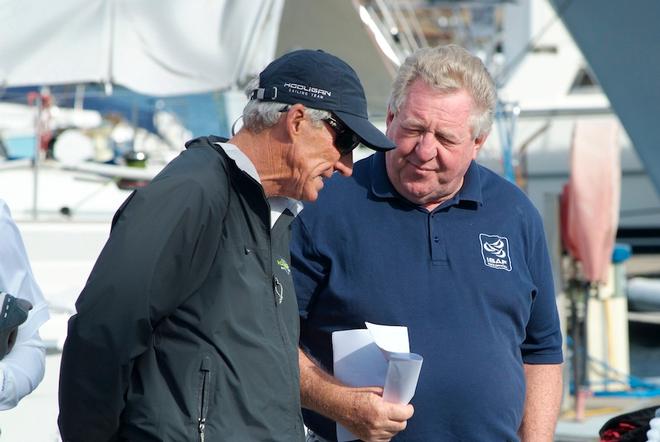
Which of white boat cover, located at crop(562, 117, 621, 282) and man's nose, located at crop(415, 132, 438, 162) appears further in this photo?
white boat cover, located at crop(562, 117, 621, 282)

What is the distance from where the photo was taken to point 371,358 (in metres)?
2.64

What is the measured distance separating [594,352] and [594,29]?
8.40 feet

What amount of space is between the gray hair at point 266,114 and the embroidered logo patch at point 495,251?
2.46 feet

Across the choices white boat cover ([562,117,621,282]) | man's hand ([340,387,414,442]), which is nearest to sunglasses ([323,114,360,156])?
man's hand ([340,387,414,442])

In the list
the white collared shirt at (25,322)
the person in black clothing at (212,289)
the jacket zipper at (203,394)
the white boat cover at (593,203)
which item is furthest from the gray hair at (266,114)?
the white boat cover at (593,203)

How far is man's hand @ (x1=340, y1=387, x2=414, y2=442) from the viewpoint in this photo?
2465mm

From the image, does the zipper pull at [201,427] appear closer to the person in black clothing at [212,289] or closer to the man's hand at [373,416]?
the person in black clothing at [212,289]

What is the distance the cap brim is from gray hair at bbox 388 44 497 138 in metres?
0.50

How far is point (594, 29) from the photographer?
6.27m

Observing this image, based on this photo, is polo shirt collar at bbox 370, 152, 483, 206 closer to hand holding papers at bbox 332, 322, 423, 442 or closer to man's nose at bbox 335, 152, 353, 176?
hand holding papers at bbox 332, 322, 423, 442

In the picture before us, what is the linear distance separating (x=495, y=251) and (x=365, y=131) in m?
0.70

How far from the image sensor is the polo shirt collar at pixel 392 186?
2801 mm

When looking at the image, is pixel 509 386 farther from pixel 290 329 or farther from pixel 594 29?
pixel 594 29

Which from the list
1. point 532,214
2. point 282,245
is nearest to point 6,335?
point 282,245
